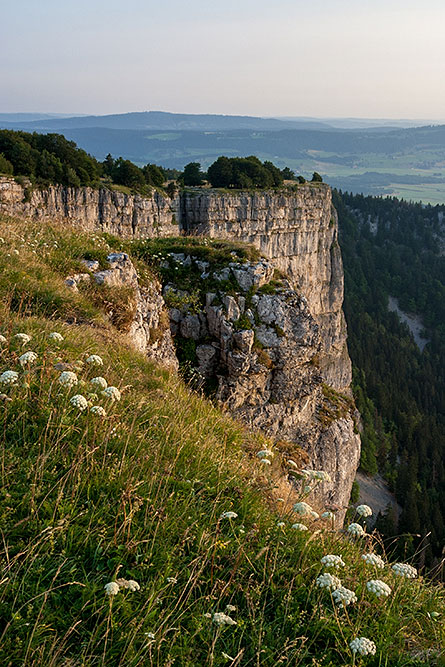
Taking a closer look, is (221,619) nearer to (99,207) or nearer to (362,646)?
(362,646)

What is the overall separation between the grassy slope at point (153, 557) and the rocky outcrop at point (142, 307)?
16.6ft

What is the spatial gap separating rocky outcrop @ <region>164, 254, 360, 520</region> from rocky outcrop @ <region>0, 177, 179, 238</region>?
14324mm

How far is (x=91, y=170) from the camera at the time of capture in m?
33.8

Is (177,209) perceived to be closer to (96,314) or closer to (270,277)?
(270,277)

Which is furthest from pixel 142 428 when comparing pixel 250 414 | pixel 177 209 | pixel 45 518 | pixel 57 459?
pixel 177 209

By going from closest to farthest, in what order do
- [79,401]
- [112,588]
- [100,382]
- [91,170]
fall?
[112,588]
[79,401]
[100,382]
[91,170]

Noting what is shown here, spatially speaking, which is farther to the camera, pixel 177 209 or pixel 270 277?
pixel 177 209

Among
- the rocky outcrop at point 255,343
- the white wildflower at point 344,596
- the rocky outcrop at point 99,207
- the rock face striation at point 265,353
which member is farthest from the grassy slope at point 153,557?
the rocky outcrop at point 99,207

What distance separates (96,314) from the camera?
8766 mm

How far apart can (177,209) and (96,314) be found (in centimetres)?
3114

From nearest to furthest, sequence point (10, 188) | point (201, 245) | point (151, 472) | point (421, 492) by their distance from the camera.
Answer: point (151, 472)
point (201, 245)
point (10, 188)
point (421, 492)

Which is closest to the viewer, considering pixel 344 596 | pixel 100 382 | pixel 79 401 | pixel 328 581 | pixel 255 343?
pixel 344 596

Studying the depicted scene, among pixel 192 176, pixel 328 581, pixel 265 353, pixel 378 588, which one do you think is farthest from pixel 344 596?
pixel 192 176

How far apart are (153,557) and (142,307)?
876 cm
